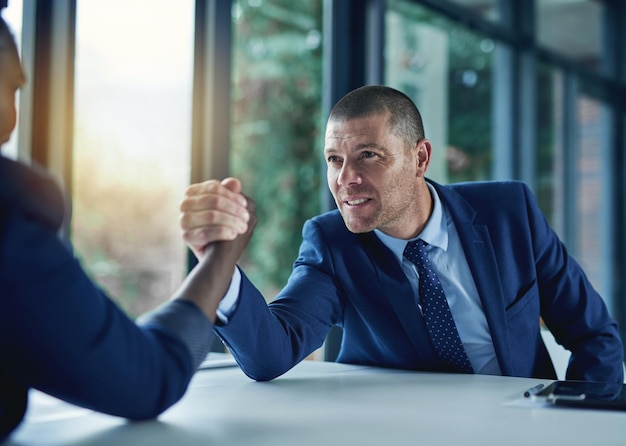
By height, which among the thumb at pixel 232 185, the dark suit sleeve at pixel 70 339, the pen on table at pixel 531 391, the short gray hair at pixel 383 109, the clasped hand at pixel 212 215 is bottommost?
the pen on table at pixel 531 391

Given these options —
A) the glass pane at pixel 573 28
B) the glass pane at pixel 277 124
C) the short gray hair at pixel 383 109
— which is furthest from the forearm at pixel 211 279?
the glass pane at pixel 573 28

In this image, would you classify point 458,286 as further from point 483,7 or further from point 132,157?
point 483,7

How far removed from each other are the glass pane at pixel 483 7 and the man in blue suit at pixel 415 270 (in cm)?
279

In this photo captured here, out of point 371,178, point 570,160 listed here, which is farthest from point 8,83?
point 570,160

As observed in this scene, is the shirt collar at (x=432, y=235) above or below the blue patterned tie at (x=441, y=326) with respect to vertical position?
above

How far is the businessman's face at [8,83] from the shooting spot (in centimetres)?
89

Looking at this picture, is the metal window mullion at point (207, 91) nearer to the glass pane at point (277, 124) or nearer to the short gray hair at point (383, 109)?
the short gray hair at point (383, 109)

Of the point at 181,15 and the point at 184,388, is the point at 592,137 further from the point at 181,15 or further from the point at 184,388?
the point at 184,388

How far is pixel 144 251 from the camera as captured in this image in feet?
15.6

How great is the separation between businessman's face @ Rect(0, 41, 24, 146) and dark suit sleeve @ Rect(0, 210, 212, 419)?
167mm

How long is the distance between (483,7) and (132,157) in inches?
97.8

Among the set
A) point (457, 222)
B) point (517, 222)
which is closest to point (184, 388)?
point (457, 222)

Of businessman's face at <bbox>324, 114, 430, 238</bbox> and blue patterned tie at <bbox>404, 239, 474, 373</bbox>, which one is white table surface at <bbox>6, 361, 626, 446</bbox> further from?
businessman's face at <bbox>324, 114, 430, 238</bbox>

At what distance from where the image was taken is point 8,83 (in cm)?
90
